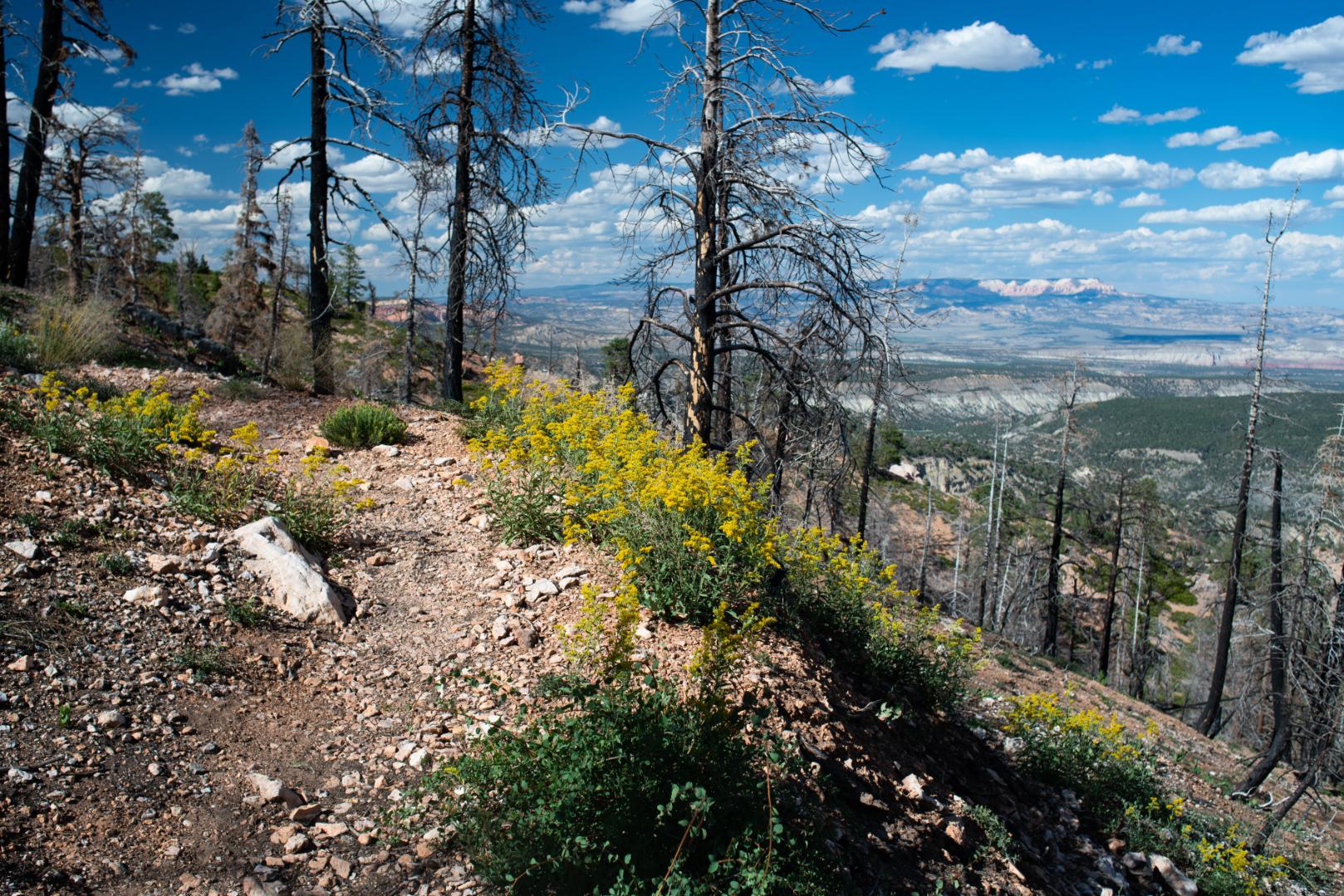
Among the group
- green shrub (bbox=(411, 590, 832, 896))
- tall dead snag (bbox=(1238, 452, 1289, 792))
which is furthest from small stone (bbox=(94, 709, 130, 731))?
tall dead snag (bbox=(1238, 452, 1289, 792))

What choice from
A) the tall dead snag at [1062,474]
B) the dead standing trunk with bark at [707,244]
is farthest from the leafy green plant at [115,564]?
the tall dead snag at [1062,474]

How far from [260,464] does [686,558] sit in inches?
203

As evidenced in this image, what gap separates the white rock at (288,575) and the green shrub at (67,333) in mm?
5088

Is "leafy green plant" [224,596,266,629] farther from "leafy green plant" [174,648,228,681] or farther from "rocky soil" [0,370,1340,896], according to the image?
"leafy green plant" [174,648,228,681]

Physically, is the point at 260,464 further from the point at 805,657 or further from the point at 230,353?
the point at 230,353

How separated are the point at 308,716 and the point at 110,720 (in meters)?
0.98

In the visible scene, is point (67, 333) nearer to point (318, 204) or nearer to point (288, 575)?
point (318, 204)

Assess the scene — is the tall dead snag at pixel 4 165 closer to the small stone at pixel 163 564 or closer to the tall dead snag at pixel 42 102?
the tall dead snag at pixel 42 102

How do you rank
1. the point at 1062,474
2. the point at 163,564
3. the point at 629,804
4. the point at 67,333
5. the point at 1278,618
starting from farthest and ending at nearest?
the point at 1062,474, the point at 1278,618, the point at 67,333, the point at 163,564, the point at 629,804

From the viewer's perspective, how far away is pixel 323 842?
3.67 m

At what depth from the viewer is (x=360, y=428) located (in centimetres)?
A: 915

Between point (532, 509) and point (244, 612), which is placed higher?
point (532, 509)

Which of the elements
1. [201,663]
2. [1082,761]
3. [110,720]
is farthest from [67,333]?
[1082,761]

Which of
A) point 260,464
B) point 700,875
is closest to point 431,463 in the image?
point 260,464
